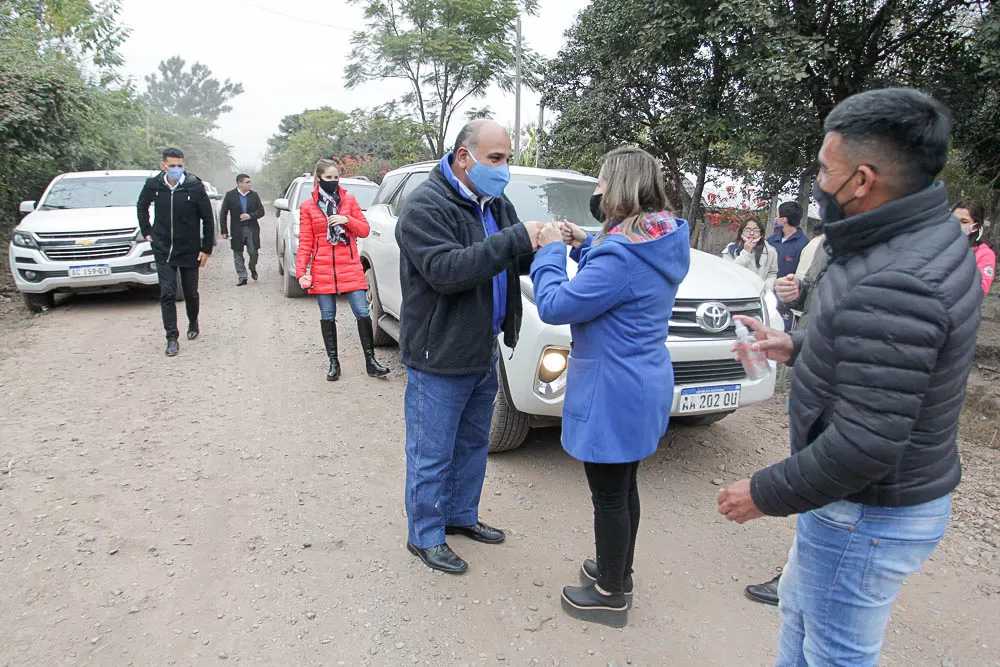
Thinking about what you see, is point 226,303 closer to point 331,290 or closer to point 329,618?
point 331,290

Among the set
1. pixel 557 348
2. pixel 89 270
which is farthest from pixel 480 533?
pixel 89 270

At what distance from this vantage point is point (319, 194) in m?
5.60

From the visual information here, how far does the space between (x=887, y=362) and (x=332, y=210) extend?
195 inches

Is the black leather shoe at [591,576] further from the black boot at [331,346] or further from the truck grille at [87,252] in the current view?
the truck grille at [87,252]

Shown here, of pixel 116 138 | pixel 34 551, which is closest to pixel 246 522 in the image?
pixel 34 551

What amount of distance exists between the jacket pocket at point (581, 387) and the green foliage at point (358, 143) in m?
21.5

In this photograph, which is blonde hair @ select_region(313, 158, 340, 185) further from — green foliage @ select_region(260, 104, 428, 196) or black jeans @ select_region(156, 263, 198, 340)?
green foliage @ select_region(260, 104, 428, 196)

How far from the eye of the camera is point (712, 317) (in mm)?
3762

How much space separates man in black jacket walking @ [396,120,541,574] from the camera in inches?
102

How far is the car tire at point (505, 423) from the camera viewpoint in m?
3.88

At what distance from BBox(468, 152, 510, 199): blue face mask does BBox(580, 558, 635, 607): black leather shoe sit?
1.72 meters

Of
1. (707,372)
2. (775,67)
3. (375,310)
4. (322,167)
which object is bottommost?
(375,310)

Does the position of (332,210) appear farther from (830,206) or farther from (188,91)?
(188,91)

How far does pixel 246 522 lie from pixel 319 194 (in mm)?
3123
